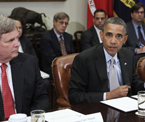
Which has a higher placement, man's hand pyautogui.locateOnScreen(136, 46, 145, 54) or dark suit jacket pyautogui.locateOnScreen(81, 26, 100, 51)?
dark suit jacket pyautogui.locateOnScreen(81, 26, 100, 51)

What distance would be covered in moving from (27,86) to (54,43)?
2.69m

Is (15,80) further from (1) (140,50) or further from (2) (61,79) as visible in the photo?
(1) (140,50)

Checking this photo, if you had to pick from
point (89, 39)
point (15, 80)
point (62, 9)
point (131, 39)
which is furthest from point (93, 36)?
point (15, 80)

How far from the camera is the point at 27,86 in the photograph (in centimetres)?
218

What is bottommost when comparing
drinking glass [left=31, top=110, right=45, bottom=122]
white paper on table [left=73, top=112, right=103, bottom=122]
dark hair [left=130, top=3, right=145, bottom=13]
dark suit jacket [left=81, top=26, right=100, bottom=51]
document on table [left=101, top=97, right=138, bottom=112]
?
document on table [left=101, top=97, right=138, bottom=112]

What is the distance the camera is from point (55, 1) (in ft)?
19.2

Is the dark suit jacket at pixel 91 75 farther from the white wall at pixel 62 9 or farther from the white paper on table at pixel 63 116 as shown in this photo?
the white wall at pixel 62 9

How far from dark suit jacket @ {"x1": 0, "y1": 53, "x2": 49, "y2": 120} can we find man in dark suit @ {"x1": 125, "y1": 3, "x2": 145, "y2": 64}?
3149 millimetres

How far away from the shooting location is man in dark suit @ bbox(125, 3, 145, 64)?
5218 mm

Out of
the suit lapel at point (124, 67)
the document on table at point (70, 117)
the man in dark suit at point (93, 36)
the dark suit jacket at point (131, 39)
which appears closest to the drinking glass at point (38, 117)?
the document on table at point (70, 117)

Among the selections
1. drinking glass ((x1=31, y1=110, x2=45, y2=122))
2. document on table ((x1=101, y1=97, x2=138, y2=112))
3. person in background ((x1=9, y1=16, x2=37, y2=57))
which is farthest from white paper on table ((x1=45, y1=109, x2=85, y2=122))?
person in background ((x1=9, y1=16, x2=37, y2=57))

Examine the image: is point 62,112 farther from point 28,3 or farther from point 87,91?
point 28,3

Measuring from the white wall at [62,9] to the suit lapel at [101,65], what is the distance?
3317mm

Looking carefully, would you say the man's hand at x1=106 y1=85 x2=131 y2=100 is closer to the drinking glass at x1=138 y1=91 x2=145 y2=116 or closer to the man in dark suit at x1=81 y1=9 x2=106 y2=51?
the drinking glass at x1=138 y1=91 x2=145 y2=116
